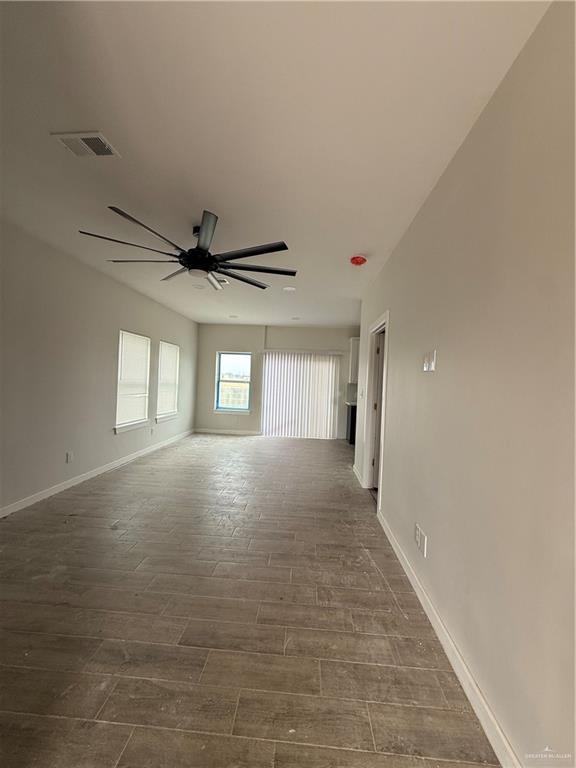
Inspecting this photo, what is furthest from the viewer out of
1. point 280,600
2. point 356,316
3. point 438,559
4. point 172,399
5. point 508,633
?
point 172,399

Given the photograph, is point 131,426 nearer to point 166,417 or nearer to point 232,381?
point 166,417

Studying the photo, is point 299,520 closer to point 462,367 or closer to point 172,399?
point 462,367

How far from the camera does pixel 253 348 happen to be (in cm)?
826

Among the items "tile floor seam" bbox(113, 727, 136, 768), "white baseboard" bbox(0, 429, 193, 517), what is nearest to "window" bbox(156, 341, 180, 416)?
"white baseboard" bbox(0, 429, 193, 517)

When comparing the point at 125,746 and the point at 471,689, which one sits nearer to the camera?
the point at 125,746

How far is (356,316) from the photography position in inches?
264

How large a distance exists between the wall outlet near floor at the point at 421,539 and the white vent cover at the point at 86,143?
3.01m

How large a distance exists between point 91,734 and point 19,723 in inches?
12.0

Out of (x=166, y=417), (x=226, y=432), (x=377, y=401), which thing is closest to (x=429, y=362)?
(x=377, y=401)

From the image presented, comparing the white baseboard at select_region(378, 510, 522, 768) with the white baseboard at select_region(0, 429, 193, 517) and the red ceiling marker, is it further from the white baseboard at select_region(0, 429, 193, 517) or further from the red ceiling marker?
the white baseboard at select_region(0, 429, 193, 517)

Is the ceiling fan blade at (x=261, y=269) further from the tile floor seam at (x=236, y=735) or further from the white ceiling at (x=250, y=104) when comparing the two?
the tile floor seam at (x=236, y=735)

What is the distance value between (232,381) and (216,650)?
6942 mm

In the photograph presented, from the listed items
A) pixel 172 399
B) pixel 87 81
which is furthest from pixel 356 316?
pixel 87 81

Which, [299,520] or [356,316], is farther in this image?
[356,316]
